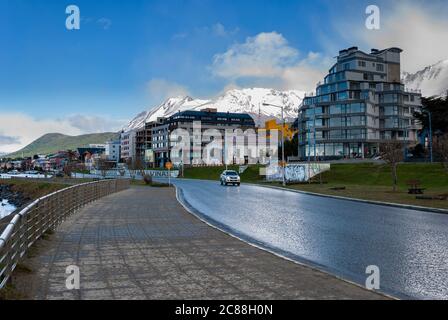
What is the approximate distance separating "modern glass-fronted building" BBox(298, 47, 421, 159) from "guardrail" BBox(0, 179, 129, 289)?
6911 cm

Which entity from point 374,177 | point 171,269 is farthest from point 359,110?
point 171,269

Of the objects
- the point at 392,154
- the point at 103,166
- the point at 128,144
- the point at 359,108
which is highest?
the point at 359,108

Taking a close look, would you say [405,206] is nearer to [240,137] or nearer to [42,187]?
[42,187]

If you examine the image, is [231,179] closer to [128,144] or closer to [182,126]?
[182,126]

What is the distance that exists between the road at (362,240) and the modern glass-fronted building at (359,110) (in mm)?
67218

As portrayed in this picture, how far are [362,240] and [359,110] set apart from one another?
7673 cm

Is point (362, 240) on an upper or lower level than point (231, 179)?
lower

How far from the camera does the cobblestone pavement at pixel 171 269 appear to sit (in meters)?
6.23

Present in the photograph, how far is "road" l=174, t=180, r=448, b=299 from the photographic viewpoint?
7.48 meters

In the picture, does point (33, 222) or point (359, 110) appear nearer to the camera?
point (33, 222)

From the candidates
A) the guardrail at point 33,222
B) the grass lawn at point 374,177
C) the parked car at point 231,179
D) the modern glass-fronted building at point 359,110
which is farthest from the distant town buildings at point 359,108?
the guardrail at point 33,222

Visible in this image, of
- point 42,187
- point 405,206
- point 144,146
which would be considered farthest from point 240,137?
point 405,206

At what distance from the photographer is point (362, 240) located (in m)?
11.5

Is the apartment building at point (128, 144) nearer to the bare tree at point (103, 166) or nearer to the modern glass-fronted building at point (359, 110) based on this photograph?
the bare tree at point (103, 166)
